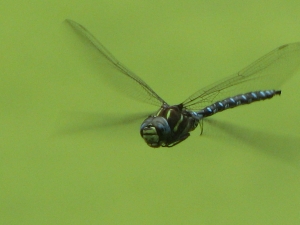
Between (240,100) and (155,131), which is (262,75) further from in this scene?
(155,131)

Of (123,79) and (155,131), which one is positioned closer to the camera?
(155,131)

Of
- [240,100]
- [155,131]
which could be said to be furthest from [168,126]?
[240,100]

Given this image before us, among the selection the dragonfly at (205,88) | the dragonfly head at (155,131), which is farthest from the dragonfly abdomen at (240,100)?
the dragonfly head at (155,131)

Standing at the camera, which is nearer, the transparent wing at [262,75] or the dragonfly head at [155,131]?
the dragonfly head at [155,131]

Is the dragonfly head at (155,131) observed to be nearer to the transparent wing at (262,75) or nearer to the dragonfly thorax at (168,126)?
the dragonfly thorax at (168,126)

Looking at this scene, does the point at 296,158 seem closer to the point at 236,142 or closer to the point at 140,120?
the point at 236,142

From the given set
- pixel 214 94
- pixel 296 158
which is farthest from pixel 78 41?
pixel 296 158
